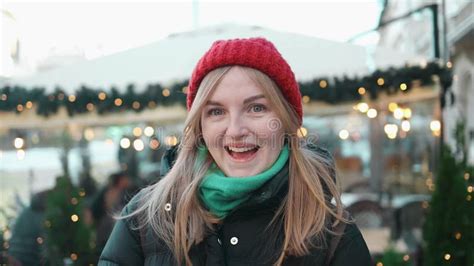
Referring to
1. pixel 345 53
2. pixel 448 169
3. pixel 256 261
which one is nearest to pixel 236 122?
pixel 256 261

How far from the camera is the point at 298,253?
4.99 feet

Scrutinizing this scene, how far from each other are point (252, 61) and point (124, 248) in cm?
60

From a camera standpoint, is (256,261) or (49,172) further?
(49,172)

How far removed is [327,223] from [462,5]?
13.0 meters

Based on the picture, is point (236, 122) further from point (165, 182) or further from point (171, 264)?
point (171, 264)

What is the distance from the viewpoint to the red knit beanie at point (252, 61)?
1.58 m

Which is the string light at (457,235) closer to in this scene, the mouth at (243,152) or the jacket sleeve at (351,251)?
the jacket sleeve at (351,251)

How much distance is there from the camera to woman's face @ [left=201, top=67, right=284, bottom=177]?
1.54 m

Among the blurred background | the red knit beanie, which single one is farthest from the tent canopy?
the red knit beanie

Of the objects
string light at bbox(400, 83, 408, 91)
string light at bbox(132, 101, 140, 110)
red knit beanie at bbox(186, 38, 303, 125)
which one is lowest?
string light at bbox(132, 101, 140, 110)

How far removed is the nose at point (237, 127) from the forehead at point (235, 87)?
0.05m

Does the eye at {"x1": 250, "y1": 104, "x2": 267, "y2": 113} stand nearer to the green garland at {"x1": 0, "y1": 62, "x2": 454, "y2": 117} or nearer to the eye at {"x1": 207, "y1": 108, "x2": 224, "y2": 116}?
the eye at {"x1": 207, "y1": 108, "x2": 224, "y2": 116}

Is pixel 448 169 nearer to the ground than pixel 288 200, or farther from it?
nearer to the ground

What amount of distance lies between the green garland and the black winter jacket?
11.3 ft
